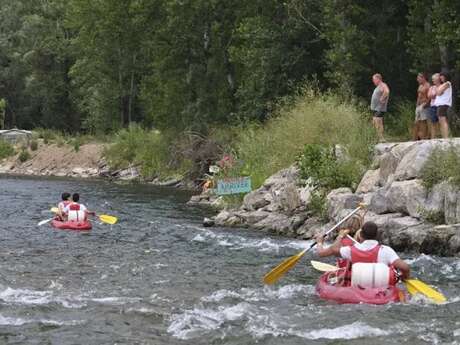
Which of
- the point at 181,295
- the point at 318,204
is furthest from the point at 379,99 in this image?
the point at 181,295

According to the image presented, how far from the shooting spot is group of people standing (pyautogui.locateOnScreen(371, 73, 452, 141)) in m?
15.1

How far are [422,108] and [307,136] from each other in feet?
11.7

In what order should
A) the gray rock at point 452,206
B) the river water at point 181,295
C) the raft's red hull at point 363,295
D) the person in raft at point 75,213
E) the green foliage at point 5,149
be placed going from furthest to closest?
the green foliage at point 5,149 < the person in raft at point 75,213 < the gray rock at point 452,206 < the raft's red hull at point 363,295 < the river water at point 181,295

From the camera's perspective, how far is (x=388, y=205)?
14.3 meters

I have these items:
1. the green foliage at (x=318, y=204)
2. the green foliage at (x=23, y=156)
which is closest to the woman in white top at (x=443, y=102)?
the green foliage at (x=318, y=204)

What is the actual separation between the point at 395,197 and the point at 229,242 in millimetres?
3475

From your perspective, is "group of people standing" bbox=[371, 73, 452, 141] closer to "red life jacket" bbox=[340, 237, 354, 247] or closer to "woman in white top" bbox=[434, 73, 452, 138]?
"woman in white top" bbox=[434, 73, 452, 138]

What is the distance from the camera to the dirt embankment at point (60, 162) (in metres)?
38.8

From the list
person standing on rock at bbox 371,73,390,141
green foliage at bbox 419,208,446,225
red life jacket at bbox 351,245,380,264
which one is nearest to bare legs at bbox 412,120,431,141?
person standing on rock at bbox 371,73,390,141

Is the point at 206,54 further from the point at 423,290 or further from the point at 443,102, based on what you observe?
the point at 423,290

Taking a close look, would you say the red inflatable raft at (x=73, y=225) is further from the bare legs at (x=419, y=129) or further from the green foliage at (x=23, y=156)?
the green foliage at (x=23, y=156)

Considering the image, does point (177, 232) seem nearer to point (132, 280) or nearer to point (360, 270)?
point (132, 280)

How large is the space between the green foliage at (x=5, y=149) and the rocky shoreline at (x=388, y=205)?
29.4m

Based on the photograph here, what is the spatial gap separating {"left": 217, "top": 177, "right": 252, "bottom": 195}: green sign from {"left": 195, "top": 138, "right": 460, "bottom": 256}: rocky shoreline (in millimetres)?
952
